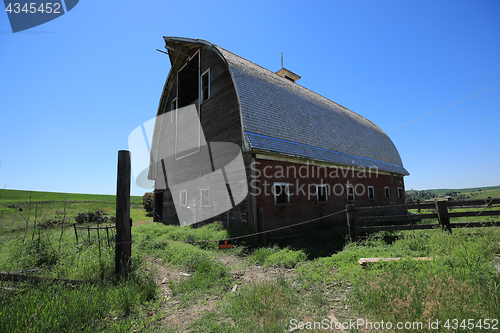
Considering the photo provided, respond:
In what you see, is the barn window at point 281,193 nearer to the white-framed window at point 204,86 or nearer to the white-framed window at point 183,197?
the white-framed window at point 183,197

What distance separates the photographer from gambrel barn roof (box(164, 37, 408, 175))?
429 inches

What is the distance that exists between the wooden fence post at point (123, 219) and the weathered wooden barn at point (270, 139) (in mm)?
5257

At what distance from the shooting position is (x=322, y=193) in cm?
1348

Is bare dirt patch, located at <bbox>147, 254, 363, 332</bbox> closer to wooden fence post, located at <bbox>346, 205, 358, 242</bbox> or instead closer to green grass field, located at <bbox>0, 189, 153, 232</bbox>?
wooden fence post, located at <bbox>346, 205, 358, 242</bbox>

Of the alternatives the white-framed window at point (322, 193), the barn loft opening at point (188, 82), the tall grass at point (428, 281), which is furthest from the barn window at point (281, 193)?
the barn loft opening at point (188, 82)

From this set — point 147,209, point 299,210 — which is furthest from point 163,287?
point 147,209

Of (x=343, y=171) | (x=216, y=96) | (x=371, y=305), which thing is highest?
(x=216, y=96)

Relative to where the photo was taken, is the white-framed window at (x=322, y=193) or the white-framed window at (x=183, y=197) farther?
the white-framed window at (x=183, y=197)

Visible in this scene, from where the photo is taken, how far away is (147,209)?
3478 centimetres

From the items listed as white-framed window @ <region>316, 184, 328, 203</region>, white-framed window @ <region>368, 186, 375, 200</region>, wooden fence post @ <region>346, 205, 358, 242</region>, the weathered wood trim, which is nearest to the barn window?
the weathered wood trim

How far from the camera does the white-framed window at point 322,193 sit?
519 inches

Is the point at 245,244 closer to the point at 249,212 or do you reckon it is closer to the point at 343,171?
the point at 249,212

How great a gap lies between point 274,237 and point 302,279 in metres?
5.19

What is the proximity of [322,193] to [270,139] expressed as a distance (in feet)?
17.2
